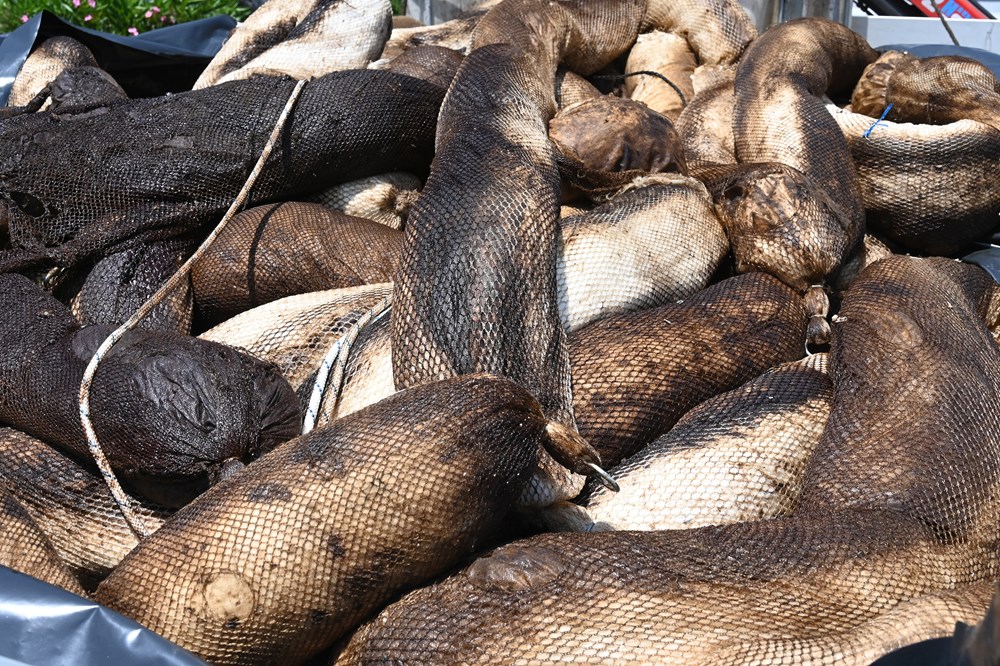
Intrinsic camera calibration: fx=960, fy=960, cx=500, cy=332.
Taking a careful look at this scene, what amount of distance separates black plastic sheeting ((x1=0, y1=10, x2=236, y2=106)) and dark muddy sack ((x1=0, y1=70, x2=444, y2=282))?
124 centimetres

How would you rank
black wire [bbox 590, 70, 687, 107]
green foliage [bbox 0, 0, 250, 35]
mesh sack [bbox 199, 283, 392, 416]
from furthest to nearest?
1. green foliage [bbox 0, 0, 250, 35]
2. black wire [bbox 590, 70, 687, 107]
3. mesh sack [bbox 199, 283, 392, 416]

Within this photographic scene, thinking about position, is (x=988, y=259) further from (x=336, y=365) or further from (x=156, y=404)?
(x=156, y=404)

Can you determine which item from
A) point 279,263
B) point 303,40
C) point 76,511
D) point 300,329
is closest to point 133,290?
point 279,263

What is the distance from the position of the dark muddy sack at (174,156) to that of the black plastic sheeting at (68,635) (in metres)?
1.82

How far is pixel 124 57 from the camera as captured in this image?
4.82 m

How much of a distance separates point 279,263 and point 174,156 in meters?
0.56

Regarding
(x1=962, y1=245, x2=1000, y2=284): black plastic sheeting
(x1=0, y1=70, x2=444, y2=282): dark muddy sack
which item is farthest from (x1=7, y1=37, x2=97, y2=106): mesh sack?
(x1=962, y1=245, x2=1000, y2=284): black plastic sheeting

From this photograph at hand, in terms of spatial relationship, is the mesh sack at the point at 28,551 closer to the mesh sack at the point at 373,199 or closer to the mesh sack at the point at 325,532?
the mesh sack at the point at 325,532

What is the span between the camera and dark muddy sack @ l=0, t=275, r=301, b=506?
8.06 feet

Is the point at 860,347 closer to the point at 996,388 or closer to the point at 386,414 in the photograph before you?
the point at 996,388

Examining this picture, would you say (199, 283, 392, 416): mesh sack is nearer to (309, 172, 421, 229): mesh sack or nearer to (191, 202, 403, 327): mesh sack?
(191, 202, 403, 327): mesh sack

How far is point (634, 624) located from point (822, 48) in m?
3.49

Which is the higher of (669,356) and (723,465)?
(669,356)

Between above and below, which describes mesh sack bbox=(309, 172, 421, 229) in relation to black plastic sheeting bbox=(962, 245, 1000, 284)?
above
